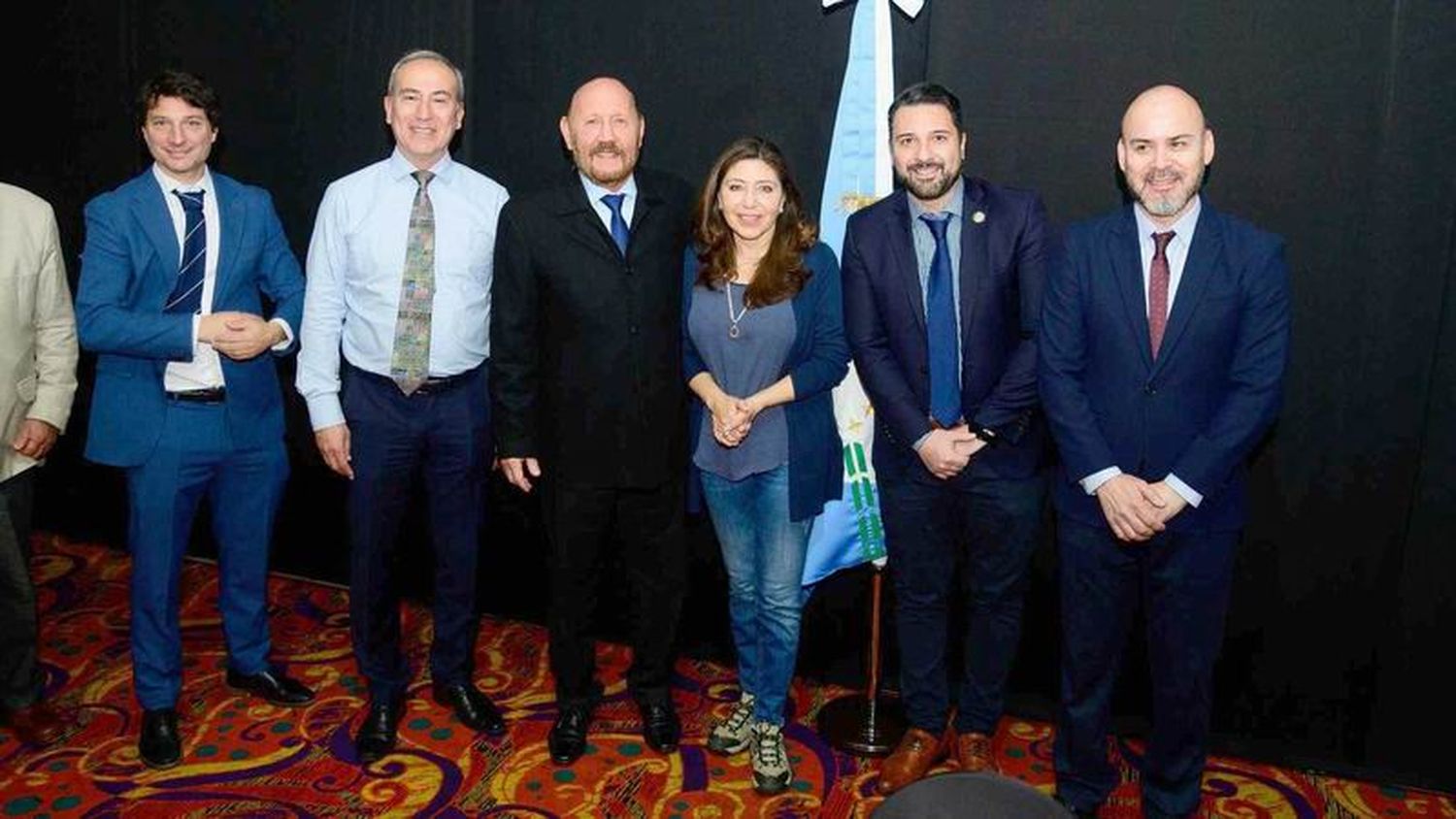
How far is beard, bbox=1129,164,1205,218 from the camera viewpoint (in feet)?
8.73

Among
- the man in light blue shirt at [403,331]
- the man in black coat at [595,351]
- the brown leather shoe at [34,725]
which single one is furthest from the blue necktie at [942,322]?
the brown leather shoe at [34,725]

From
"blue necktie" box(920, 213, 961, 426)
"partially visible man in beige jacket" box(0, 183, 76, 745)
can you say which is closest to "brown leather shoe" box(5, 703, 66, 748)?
"partially visible man in beige jacket" box(0, 183, 76, 745)

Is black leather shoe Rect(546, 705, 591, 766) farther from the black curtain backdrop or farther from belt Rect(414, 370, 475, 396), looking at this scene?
belt Rect(414, 370, 475, 396)

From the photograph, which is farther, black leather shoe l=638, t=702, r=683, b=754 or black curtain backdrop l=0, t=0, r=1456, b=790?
black leather shoe l=638, t=702, r=683, b=754

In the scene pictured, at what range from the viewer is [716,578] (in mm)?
3928

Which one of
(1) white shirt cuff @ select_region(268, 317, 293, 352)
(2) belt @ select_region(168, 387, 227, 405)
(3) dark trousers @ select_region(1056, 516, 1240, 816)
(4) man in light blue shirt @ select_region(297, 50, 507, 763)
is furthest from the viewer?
(1) white shirt cuff @ select_region(268, 317, 293, 352)

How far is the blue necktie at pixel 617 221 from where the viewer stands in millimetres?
3021

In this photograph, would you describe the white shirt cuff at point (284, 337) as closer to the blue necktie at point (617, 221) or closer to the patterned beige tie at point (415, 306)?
the patterned beige tie at point (415, 306)

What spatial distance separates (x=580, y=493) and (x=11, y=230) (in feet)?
5.19

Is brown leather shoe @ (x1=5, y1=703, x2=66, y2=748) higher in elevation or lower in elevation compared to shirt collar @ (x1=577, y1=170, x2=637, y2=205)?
lower

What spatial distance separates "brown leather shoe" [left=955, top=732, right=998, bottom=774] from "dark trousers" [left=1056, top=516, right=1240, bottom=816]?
0.72 ft

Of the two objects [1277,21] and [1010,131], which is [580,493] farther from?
[1277,21]

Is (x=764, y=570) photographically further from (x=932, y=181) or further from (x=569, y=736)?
(x=932, y=181)

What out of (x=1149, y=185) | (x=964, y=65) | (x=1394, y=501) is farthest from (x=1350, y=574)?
(x=964, y=65)
